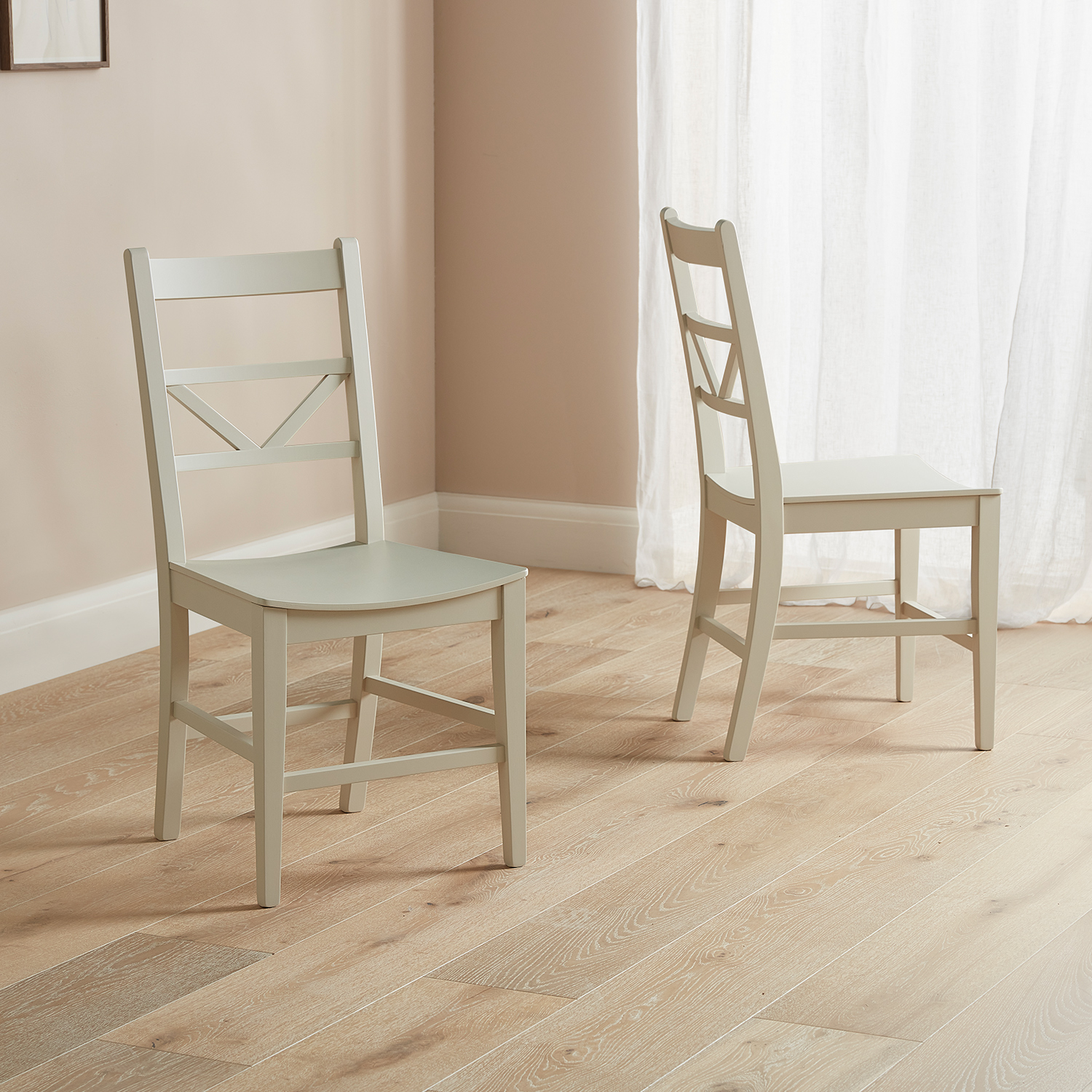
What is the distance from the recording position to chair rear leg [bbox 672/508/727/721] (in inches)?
107

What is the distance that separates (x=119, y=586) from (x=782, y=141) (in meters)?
1.88

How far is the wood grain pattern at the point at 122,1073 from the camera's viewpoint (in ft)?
5.04

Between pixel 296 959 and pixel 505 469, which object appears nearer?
pixel 296 959

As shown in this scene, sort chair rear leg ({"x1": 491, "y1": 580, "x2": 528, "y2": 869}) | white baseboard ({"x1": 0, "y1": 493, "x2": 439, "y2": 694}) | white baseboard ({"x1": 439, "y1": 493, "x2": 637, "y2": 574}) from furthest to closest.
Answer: white baseboard ({"x1": 439, "y1": 493, "x2": 637, "y2": 574}) < white baseboard ({"x1": 0, "y1": 493, "x2": 439, "y2": 694}) < chair rear leg ({"x1": 491, "y1": 580, "x2": 528, "y2": 869})

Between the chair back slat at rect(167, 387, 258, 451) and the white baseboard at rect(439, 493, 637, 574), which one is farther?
the white baseboard at rect(439, 493, 637, 574)

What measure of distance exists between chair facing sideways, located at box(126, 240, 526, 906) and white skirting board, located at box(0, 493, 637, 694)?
886mm

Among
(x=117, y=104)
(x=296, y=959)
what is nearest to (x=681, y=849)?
(x=296, y=959)

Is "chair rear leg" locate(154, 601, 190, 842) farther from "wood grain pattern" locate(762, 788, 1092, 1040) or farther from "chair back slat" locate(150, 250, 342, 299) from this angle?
"wood grain pattern" locate(762, 788, 1092, 1040)

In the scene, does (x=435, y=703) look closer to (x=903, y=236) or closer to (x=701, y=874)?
(x=701, y=874)

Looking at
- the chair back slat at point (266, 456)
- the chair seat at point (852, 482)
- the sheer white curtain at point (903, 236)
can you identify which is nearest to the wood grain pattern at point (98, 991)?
the chair back slat at point (266, 456)

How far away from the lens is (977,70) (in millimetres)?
3309

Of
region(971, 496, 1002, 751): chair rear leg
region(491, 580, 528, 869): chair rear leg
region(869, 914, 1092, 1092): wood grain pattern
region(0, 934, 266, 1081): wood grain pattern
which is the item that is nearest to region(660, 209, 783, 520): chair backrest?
region(971, 496, 1002, 751): chair rear leg

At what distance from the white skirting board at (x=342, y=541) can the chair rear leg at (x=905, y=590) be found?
3.95ft

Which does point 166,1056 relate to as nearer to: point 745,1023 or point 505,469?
point 745,1023
